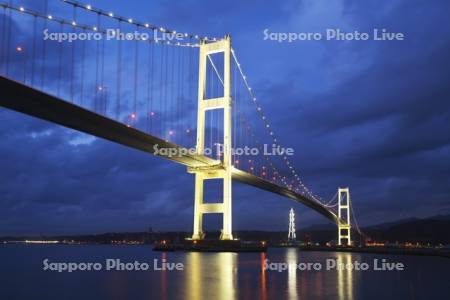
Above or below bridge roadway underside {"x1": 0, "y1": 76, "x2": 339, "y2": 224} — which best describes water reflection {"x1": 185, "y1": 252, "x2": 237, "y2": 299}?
below

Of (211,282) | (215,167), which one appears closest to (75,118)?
(211,282)

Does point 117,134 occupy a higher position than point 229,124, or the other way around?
point 229,124

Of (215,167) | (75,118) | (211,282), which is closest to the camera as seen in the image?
(211,282)

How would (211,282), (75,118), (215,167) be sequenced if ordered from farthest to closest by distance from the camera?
(215,167) → (75,118) → (211,282)

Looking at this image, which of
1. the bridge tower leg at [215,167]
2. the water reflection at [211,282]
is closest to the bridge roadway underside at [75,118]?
the bridge tower leg at [215,167]

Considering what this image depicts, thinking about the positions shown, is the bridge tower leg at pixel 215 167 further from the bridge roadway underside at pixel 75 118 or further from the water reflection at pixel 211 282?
the water reflection at pixel 211 282

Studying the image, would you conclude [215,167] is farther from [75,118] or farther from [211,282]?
[211,282]

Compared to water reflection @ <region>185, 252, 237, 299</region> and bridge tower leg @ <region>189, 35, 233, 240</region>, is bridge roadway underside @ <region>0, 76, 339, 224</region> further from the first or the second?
water reflection @ <region>185, 252, 237, 299</region>

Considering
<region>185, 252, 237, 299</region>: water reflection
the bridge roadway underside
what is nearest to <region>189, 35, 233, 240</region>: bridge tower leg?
the bridge roadway underside

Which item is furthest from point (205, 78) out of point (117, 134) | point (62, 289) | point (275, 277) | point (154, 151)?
point (62, 289)

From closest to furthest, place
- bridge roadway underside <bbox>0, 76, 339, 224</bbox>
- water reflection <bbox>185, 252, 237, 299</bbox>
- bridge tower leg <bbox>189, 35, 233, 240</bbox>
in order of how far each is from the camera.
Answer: water reflection <bbox>185, 252, 237, 299</bbox>, bridge roadway underside <bbox>0, 76, 339, 224</bbox>, bridge tower leg <bbox>189, 35, 233, 240</bbox>

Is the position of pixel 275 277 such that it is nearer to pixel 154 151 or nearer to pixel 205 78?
pixel 154 151
